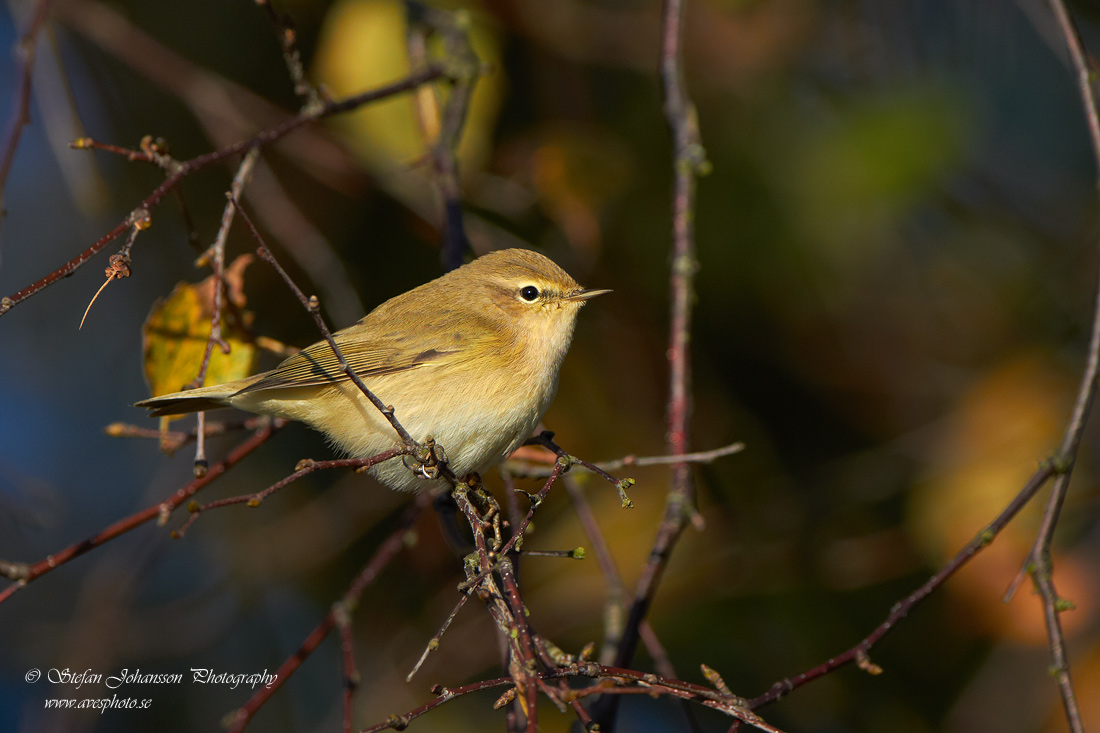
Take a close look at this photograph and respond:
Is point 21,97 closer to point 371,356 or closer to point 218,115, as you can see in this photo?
point 371,356

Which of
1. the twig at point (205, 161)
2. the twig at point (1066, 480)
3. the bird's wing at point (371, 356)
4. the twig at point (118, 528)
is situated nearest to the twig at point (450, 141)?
the twig at point (205, 161)

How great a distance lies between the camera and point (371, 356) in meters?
3.27

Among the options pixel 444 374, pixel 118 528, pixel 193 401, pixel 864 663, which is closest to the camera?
pixel 864 663

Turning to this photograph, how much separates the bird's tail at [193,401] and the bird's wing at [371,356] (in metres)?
0.13

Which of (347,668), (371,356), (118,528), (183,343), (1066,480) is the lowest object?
(347,668)

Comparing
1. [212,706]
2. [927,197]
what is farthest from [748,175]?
[212,706]

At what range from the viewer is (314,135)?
4.65 meters

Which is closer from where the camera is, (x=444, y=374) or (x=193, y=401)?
(x=193, y=401)

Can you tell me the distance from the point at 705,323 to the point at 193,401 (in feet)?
11.1

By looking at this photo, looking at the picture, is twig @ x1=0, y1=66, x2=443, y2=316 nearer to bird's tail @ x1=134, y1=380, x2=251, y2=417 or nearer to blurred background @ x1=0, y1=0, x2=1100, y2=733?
bird's tail @ x1=134, y1=380, x2=251, y2=417

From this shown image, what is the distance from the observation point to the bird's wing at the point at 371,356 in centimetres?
309

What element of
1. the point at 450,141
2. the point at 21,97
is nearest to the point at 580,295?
the point at 450,141

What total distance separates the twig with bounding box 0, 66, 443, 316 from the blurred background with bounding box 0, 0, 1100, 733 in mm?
1176

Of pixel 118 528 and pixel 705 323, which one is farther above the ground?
pixel 705 323
